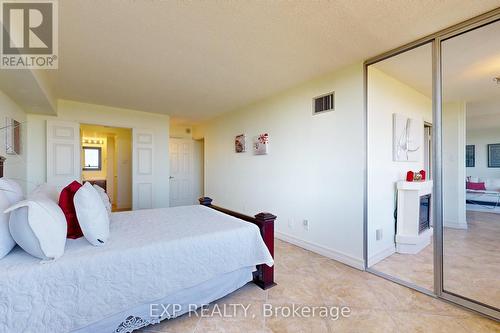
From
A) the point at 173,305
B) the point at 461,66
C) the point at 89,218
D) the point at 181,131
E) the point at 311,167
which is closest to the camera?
the point at 89,218

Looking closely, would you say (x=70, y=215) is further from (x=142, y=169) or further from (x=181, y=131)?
(x=181, y=131)

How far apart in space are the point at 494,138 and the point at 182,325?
371 cm

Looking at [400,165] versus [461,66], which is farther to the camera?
[400,165]

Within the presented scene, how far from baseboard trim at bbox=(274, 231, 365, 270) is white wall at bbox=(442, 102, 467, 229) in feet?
3.70

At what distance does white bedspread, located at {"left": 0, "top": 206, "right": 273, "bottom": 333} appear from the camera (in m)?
1.18

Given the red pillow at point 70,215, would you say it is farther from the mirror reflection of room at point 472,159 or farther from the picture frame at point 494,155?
the picture frame at point 494,155

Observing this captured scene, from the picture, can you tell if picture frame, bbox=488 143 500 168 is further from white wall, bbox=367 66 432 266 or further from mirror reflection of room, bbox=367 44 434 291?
white wall, bbox=367 66 432 266

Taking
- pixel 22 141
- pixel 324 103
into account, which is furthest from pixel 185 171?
pixel 324 103

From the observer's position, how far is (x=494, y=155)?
255 cm

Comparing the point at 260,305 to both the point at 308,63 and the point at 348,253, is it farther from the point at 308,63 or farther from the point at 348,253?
the point at 308,63

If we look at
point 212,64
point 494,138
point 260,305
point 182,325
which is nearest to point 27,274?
point 182,325

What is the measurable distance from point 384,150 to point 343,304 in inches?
75.1

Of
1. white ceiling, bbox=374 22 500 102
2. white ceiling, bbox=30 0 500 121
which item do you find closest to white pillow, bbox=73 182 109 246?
white ceiling, bbox=30 0 500 121

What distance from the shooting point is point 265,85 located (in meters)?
3.35
